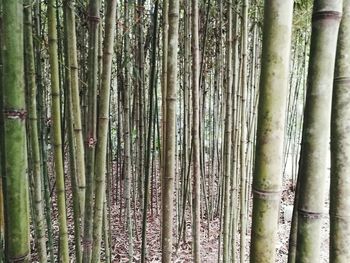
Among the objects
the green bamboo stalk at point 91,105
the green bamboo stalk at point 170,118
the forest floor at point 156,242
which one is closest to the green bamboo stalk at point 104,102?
the green bamboo stalk at point 91,105

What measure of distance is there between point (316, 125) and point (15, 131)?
0.62 metres

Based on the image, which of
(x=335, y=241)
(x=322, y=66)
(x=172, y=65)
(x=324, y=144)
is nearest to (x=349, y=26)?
(x=322, y=66)

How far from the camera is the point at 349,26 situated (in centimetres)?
87

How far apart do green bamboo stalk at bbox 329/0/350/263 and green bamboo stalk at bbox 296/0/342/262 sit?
0.41 feet

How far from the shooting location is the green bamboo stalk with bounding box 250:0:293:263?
2.35ft

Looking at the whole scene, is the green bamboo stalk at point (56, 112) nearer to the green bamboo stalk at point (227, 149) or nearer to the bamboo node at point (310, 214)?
the bamboo node at point (310, 214)

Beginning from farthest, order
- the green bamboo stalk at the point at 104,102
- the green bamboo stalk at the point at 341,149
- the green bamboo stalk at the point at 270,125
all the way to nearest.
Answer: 1. the green bamboo stalk at the point at 104,102
2. the green bamboo stalk at the point at 341,149
3. the green bamboo stalk at the point at 270,125

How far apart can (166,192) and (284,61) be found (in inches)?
34.7

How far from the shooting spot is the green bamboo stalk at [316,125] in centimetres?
75

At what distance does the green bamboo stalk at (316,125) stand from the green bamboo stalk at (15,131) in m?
0.59

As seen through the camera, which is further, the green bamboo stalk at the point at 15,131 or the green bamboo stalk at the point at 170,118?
the green bamboo stalk at the point at 170,118

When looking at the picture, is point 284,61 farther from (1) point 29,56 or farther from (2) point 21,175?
(1) point 29,56

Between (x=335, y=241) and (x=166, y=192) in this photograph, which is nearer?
(x=335, y=241)

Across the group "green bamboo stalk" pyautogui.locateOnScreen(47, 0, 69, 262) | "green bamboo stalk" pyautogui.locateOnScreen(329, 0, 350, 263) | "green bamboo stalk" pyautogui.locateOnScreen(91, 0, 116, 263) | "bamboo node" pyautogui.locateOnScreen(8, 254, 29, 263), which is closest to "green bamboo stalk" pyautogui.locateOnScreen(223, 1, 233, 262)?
"green bamboo stalk" pyautogui.locateOnScreen(47, 0, 69, 262)
